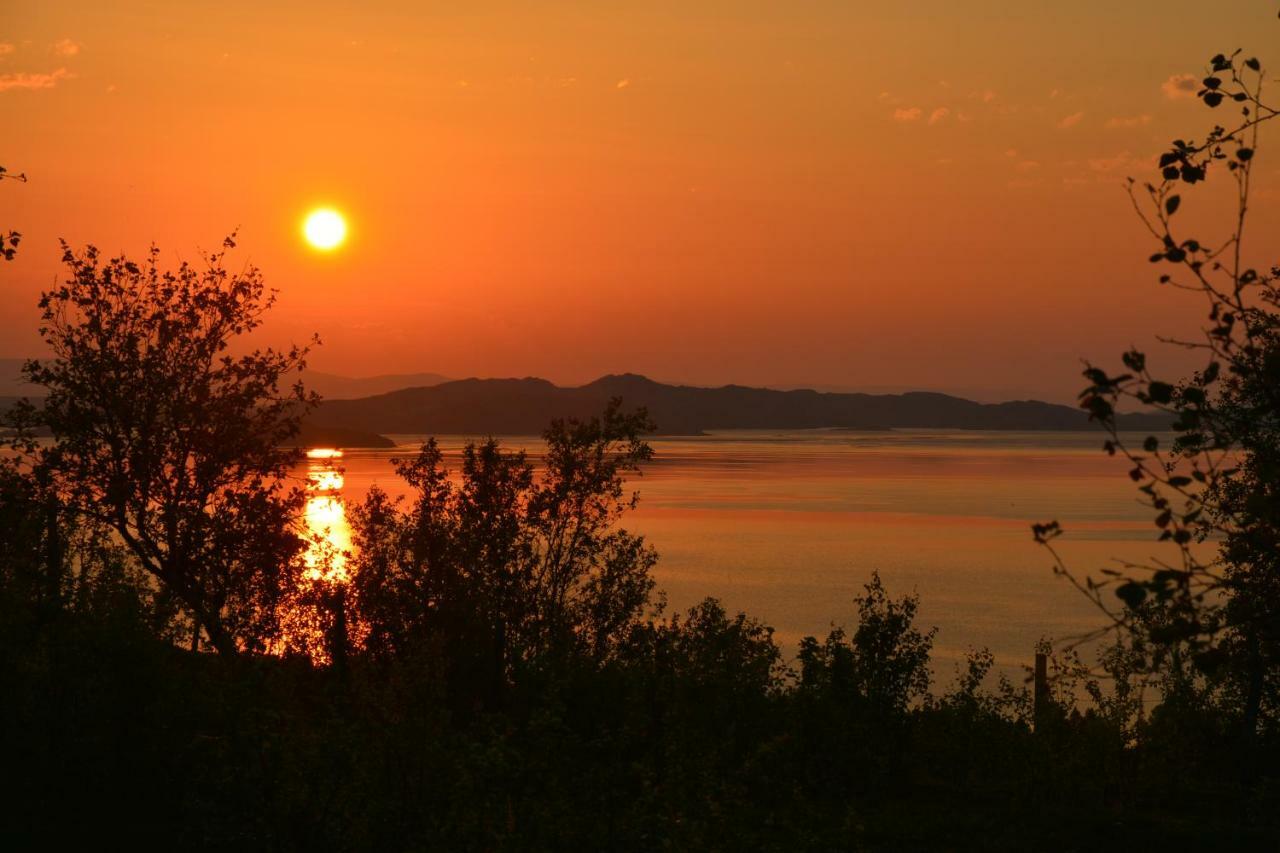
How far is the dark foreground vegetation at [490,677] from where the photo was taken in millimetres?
11852

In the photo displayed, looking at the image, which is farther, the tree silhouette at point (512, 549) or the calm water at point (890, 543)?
the calm water at point (890, 543)

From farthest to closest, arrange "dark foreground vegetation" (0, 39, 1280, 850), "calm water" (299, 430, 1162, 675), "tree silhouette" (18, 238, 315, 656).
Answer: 1. "calm water" (299, 430, 1162, 675)
2. "tree silhouette" (18, 238, 315, 656)
3. "dark foreground vegetation" (0, 39, 1280, 850)

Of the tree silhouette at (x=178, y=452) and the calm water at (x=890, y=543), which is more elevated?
the tree silhouette at (x=178, y=452)

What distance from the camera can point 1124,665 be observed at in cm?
2494

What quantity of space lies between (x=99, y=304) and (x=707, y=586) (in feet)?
160

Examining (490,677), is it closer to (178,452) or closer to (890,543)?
(178,452)

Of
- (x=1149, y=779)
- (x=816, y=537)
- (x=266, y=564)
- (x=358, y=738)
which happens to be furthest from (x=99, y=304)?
(x=816, y=537)

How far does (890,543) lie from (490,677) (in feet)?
241

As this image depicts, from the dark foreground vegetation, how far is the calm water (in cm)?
298

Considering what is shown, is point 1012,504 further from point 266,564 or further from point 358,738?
point 358,738

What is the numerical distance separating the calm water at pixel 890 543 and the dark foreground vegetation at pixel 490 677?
298 cm

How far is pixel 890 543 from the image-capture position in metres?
93.0

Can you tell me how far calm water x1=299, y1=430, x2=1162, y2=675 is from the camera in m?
60.8

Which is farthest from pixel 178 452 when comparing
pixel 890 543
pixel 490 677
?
pixel 890 543
